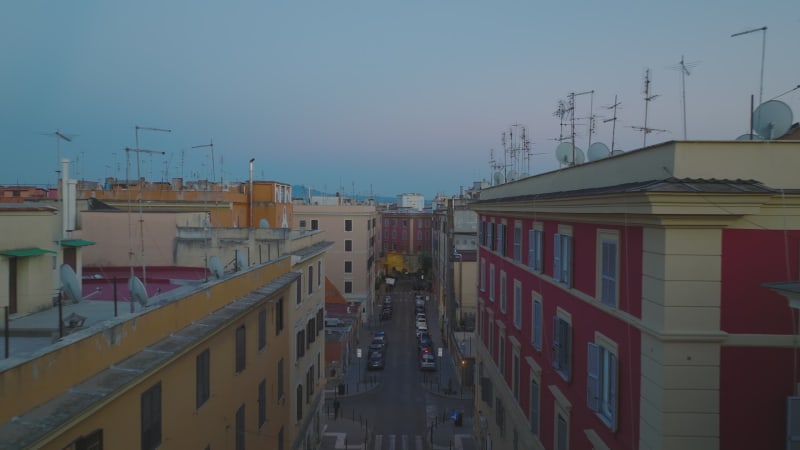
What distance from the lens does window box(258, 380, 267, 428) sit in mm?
19062

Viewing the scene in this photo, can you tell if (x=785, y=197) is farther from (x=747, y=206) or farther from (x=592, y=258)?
(x=592, y=258)

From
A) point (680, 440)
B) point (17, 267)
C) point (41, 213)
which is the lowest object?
point (680, 440)

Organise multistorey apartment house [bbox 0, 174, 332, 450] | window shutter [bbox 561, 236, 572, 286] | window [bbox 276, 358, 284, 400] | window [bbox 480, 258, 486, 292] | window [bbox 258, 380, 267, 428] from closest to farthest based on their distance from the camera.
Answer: multistorey apartment house [bbox 0, 174, 332, 450], window shutter [bbox 561, 236, 572, 286], window [bbox 258, 380, 267, 428], window [bbox 276, 358, 284, 400], window [bbox 480, 258, 486, 292]

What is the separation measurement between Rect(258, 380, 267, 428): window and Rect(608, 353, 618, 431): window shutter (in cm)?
1139

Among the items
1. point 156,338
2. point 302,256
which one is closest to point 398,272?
point 302,256

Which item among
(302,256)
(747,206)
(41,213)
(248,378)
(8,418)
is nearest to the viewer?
(8,418)

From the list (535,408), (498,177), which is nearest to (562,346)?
(535,408)

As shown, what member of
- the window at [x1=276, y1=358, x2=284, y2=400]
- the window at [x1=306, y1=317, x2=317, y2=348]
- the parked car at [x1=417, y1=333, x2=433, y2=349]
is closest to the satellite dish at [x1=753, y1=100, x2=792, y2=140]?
the window at [x1=276, y1=358, x2=284, y2=400]

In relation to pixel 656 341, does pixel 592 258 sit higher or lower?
higher

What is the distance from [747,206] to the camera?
30.1ft

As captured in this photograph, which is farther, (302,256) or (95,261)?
(302,256)

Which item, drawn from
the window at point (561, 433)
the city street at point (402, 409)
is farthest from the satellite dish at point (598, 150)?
the city street at point (402, 409)

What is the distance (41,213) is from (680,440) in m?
14.4

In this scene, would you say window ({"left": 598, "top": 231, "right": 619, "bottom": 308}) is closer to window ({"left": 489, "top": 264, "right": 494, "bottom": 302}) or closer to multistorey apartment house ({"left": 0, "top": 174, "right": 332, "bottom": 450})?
multistorey apartment house ({"left": 0, "top": 174, "right": 332, "bottom": 450})
